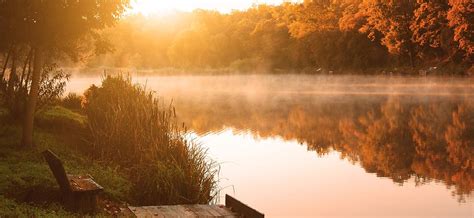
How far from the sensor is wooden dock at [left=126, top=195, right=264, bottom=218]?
27.2 feet

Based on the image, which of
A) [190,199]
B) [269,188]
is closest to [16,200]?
[190,199]

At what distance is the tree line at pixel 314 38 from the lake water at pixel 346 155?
2326cm

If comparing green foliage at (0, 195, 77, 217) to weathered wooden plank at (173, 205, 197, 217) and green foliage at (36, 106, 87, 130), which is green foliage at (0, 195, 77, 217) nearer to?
weathered wooden plank at (173, 205, 197, 217)

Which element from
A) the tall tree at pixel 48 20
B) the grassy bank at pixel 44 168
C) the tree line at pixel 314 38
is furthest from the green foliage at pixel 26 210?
the tree line at pixel 314 38

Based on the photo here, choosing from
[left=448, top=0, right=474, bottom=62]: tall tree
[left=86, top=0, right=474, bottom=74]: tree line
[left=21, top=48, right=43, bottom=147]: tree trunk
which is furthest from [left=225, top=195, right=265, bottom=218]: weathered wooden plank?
[left=86, top=0, right=474, bottom=74]: tree line

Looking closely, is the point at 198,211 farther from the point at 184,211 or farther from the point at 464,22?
the point at 464,22

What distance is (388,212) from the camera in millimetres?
10156

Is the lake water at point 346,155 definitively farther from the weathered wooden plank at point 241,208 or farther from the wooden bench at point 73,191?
the wooden bench at point 73,191

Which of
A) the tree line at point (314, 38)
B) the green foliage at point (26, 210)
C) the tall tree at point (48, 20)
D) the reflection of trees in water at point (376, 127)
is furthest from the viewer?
the tree line at point (314, 38)

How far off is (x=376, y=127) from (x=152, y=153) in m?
13.4

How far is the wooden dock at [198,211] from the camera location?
8289mm

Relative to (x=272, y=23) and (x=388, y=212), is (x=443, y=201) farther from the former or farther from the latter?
(x=272, y=23)

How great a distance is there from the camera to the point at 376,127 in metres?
22.5

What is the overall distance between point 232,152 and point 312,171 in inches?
141
